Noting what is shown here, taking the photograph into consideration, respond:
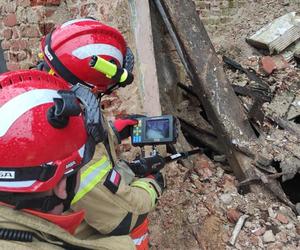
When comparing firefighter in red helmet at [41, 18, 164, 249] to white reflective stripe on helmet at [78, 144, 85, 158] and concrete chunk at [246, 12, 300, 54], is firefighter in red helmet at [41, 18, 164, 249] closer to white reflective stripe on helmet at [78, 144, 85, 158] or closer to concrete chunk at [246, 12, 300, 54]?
white reflective stripe on helmet at [78, 144, 85, 158]

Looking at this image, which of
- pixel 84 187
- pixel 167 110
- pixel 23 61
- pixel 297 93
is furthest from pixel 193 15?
pixel 84 187

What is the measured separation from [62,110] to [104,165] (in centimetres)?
63

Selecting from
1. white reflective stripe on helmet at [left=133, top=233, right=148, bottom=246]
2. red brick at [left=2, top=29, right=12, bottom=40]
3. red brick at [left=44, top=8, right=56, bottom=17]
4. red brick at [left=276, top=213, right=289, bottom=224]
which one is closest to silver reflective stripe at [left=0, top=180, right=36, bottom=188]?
white reflective stripe on helmet at [left=133, top=233, right=148, bottom=246]

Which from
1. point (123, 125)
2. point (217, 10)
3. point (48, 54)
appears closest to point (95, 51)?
point (48, 54)

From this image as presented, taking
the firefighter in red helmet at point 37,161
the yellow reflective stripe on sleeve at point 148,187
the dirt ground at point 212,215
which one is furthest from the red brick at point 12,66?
the firefighter in red helmet at point 37,161

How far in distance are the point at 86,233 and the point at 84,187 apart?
21 cm

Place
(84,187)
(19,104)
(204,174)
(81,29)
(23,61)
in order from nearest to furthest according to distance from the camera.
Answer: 1. (19,104)
2. (84,187)
3. (81,29)
4. (204,174)
5. (23,61)

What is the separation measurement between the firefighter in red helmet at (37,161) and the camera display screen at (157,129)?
3.02ft

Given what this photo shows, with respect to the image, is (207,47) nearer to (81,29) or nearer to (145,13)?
(145,13)

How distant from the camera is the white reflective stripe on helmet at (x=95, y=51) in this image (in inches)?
84.1

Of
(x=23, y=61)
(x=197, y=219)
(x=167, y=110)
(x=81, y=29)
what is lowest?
(x=197, y=219)

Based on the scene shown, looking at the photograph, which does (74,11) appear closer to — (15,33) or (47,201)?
(15,33)

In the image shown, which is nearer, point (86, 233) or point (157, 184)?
point (86, 233)

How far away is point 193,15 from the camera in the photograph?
345cm
